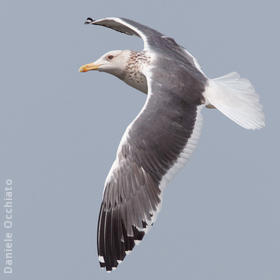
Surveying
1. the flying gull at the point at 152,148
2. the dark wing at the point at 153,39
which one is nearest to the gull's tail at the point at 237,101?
the flying gull at the point at 152,148

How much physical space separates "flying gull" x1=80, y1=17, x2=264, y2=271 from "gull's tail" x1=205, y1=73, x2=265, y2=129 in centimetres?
1

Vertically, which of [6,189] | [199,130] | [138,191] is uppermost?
[199,130]

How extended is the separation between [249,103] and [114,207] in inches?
75.2

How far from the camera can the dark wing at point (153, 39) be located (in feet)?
27.3

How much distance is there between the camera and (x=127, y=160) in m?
7.20

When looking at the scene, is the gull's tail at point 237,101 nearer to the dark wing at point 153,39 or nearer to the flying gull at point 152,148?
the flying gull at point 152,148

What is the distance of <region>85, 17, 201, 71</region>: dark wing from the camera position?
27.3ft

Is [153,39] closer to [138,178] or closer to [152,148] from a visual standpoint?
[152,148]

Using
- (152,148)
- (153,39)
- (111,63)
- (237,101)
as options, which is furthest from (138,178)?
(153,39)

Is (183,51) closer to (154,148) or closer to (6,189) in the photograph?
(154,148)

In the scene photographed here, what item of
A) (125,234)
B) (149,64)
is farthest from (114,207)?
(149,64)

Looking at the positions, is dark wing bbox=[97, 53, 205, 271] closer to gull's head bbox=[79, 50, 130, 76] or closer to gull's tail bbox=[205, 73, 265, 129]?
gull's tail bbox=[205, 73, 265, 129]

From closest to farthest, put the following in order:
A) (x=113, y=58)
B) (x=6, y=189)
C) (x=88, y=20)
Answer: (x=6, y=189), (x=113, y=58), (x=88, y=20)

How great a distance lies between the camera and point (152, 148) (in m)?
7.24
